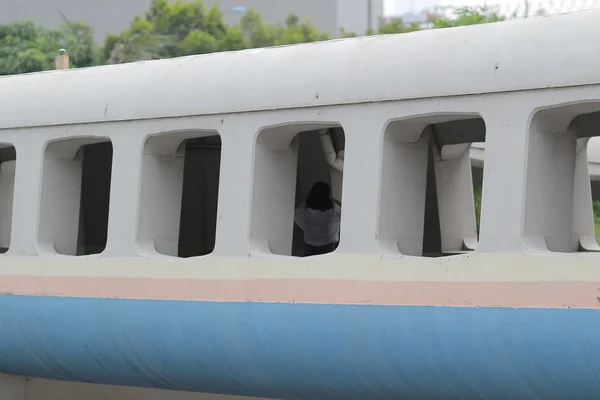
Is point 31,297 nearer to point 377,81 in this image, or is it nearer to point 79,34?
point 377,81

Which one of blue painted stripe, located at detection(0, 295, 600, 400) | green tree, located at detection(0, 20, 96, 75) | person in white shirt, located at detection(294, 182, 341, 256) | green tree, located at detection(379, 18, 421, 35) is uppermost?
green tree, located at detection(379, 18, 421, 35)

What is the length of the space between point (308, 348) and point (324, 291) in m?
0.42

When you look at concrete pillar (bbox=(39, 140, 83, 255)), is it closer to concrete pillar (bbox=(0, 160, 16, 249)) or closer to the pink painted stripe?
the pink painted stripe

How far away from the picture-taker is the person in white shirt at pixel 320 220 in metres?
11.2

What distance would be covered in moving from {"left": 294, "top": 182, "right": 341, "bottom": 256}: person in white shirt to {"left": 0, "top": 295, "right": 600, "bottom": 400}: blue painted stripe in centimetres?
164

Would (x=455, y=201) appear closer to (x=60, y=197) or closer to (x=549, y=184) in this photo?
(x=60, y=197)

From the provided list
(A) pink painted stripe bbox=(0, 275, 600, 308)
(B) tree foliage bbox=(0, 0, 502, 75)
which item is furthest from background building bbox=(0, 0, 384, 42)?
(A) pink painted stripe bbox=(0, 275, 600, 308)

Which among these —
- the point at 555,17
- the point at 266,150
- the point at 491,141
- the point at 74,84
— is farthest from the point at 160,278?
the point at 555,17

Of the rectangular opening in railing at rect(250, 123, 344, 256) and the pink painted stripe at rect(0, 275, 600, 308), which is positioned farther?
the rectangular opening in railing at rect(250, 123, 344, 256)

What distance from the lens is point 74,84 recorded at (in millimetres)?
11414

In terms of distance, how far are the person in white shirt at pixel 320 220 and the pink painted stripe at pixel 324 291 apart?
155cm

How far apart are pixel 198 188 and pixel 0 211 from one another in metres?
2.13

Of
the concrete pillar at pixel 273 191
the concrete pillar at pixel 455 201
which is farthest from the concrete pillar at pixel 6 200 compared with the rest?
the concrete pillar at pixel 455 201

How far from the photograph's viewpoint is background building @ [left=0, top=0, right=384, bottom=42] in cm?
6475
